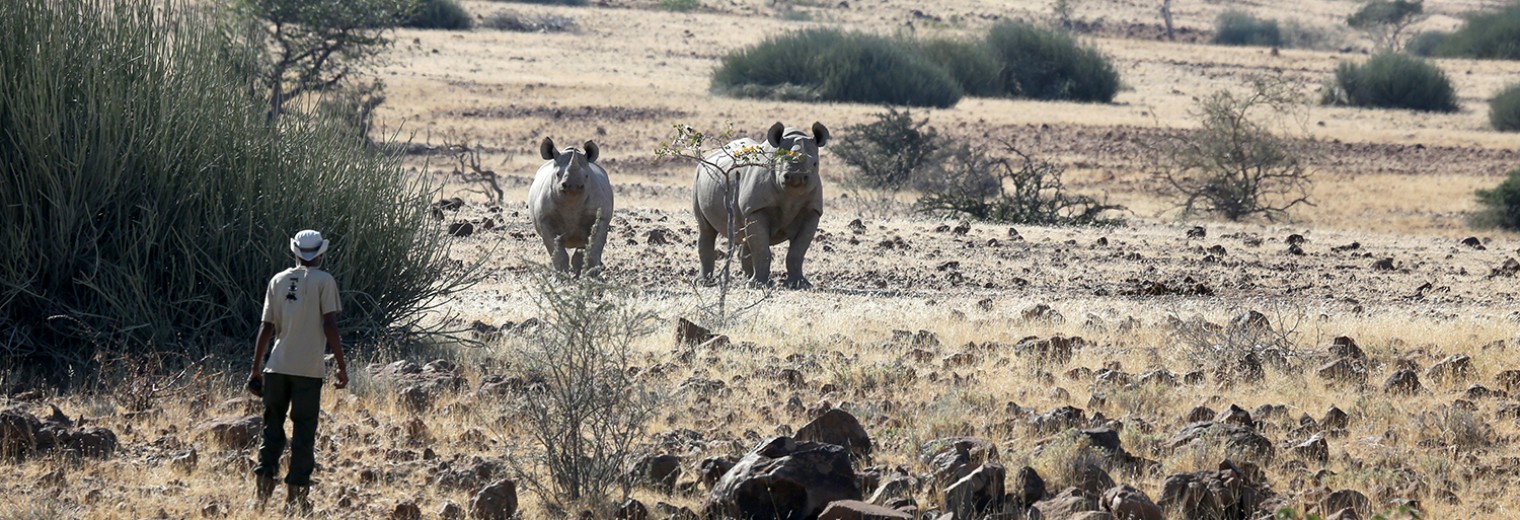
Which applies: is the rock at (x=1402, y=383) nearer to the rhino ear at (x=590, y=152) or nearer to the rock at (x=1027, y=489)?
the rock at (x=1027, y=489)

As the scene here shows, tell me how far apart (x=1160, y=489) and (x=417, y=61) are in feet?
131

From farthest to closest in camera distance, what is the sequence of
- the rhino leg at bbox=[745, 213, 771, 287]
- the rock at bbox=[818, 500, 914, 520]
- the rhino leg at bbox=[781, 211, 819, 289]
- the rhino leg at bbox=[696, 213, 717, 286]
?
the rhino leg at bbox=[696, 213, 717, 286] → the rhino leg at bbox=[781, 211, 819, 289] → the rhino leg at bbox=[745, 213, 771, 287] → the rock at bbox=[818, 500, 914, 520]

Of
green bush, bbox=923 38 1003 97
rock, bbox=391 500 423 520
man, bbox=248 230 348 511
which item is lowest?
green bush, bbox=923 38 1003 97

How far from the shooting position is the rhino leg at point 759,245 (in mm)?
13992

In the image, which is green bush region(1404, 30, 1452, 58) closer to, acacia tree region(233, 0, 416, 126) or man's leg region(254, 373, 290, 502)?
acacia tree region(233, 0, 416, 126)

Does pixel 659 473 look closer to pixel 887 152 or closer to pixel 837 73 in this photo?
pixel 887 152

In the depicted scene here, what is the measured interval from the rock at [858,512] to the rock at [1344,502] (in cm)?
169

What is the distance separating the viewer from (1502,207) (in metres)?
25.6

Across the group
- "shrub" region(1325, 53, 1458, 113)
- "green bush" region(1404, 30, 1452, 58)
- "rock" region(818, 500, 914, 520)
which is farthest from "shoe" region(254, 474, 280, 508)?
"green bush" region(1404, 30, 1452, 58)

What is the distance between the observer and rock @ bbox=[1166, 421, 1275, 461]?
746 centimetres

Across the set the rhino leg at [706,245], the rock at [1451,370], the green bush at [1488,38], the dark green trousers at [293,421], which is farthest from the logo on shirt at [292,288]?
the green bush at [1488,38]

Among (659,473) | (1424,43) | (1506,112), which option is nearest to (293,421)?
(659,473)

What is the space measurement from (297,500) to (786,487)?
Result: 1851 mm

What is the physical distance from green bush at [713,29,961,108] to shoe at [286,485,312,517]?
35.5m
